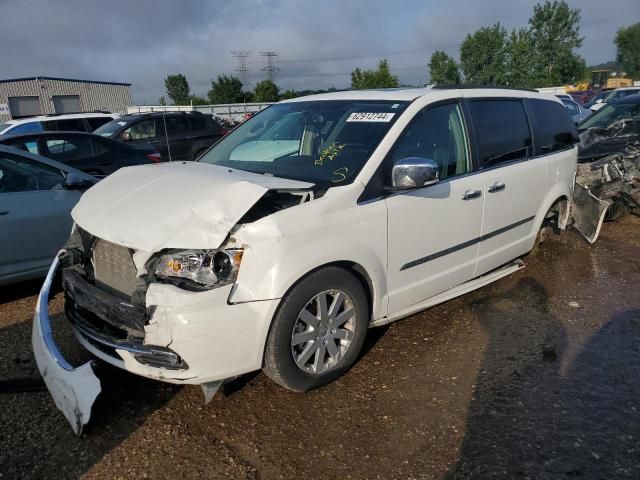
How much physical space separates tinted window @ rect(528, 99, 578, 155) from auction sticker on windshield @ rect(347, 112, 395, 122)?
1.98 meters

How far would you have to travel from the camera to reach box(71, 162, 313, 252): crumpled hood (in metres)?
2.70

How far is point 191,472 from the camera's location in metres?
2.56

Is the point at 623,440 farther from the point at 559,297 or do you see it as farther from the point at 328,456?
the point at 559,297

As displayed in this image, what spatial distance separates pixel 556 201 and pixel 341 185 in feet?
10.0

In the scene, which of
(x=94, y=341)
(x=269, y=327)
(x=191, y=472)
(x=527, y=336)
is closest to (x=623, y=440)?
(x=527, y=336)

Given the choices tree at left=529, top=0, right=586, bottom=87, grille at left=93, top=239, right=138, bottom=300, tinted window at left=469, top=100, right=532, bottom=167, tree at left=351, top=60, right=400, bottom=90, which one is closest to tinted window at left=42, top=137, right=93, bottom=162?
grille at left=93, top=239, right=138, bottom=300

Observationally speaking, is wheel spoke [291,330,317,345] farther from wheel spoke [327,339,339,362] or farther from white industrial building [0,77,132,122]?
white industrial building [0,77,132,122]

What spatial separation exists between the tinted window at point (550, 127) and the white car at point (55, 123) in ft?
36.0

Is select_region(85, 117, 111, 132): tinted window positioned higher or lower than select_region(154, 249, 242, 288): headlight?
higher

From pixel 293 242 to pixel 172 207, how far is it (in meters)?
0.71

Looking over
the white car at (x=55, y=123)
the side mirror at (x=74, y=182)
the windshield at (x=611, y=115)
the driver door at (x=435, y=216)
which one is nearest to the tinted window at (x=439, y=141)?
the driver door at (x=435, y=216)

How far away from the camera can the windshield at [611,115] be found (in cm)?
828

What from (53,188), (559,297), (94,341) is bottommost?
(559,297)

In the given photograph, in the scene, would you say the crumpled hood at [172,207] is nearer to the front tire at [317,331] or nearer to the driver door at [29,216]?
the front tire at [317,331]
